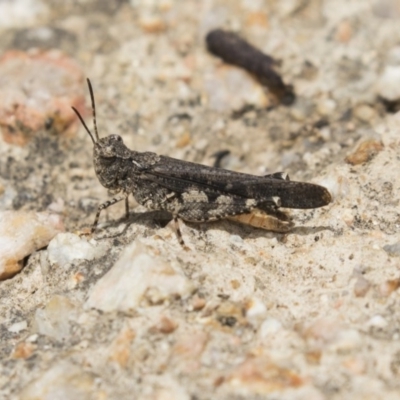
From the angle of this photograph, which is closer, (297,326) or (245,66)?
(297,326)

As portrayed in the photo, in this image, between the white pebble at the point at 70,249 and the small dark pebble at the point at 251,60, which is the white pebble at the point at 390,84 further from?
the white pebble at the point at 70,249

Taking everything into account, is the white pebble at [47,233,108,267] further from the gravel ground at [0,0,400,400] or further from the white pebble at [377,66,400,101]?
the white pebble at [377,66,400,101]

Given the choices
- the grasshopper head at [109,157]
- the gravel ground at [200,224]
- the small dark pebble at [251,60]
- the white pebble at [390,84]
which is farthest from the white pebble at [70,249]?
the white pebble at [390,84]

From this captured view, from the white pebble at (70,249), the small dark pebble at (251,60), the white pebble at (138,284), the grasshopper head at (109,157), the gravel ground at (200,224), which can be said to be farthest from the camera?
the small dark pebble at (251,60)

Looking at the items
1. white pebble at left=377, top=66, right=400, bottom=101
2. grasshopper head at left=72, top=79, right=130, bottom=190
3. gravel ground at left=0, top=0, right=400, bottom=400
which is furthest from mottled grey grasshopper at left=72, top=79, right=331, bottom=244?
white pebble at left=377, top=66, right=400, bottom=101

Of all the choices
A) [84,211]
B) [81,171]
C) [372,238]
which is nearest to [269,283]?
[372,238]

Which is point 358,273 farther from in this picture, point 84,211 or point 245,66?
point 245,66
